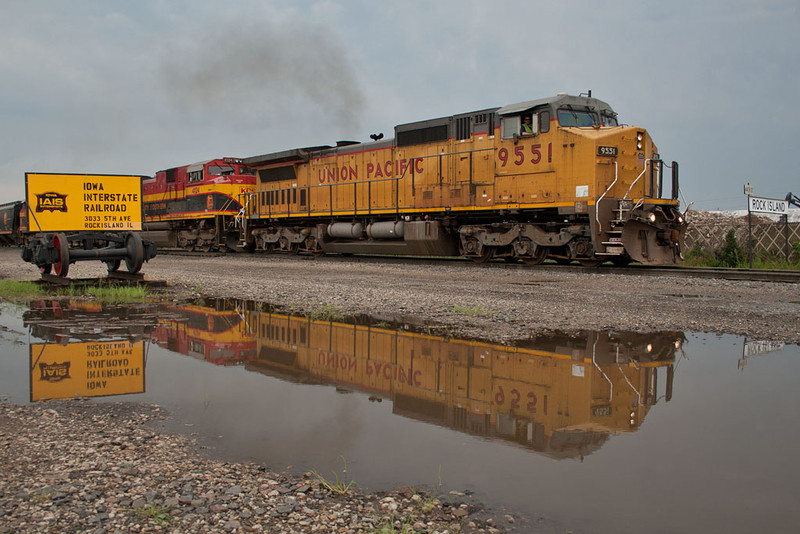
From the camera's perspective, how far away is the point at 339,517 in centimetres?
238

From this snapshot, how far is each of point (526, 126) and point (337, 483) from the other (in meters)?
13.5

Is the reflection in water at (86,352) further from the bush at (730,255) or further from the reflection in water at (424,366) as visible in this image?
the bush at (730,255)

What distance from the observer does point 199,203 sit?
26328mm

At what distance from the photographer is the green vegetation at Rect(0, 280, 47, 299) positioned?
950 cm

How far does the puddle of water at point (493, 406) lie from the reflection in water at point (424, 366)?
2 cm

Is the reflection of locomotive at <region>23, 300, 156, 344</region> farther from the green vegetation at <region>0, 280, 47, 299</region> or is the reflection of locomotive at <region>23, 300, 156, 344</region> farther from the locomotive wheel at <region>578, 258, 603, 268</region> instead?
the locomotive wheel at <region>578, 258, 603, 268</region>

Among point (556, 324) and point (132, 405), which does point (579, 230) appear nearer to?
point (556, 324)

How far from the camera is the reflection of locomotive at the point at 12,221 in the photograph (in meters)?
34.9

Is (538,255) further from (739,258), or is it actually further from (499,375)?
(499,375)

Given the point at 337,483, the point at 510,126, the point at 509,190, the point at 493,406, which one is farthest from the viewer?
the point at 509,190

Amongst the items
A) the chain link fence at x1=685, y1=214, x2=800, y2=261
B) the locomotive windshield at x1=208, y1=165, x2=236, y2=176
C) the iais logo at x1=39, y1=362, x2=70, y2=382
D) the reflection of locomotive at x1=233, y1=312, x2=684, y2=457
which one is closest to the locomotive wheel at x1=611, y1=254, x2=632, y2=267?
the chain link fence at x1=685, y1=214, x2=800, y2=261

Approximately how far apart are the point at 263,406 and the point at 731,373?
331 cm

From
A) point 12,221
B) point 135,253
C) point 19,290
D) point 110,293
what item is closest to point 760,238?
point 135,253

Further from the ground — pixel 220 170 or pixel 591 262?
pixel 220 170
